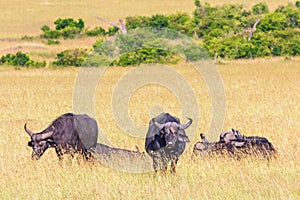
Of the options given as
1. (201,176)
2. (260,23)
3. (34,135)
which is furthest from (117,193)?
(260,23)

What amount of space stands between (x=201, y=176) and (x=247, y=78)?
57.6 feet

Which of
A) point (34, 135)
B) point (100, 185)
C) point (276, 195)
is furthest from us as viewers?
point (34, 135)

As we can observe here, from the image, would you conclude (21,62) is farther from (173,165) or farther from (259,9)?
(173,165)

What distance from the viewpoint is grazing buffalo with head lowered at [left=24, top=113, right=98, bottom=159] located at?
443 inches

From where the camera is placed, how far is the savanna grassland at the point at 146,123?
30.9 feet

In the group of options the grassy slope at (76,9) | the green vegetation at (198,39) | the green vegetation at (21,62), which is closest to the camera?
the green vegetation at (198,39)

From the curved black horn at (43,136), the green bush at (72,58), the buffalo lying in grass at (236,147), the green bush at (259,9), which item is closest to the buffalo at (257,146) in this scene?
the buffalo lying in grass at (236,147)

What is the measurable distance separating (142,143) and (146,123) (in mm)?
3085

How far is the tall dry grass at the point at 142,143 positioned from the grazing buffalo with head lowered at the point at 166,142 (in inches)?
10.2

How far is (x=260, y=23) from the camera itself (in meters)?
40.2

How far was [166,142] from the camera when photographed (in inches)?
402

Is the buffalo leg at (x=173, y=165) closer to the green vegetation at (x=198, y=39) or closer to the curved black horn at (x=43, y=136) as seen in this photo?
the curved black horn at (x=43, y=136)

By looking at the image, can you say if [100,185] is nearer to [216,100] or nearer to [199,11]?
[216,100]

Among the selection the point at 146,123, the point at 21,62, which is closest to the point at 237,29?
the point at 21,62
